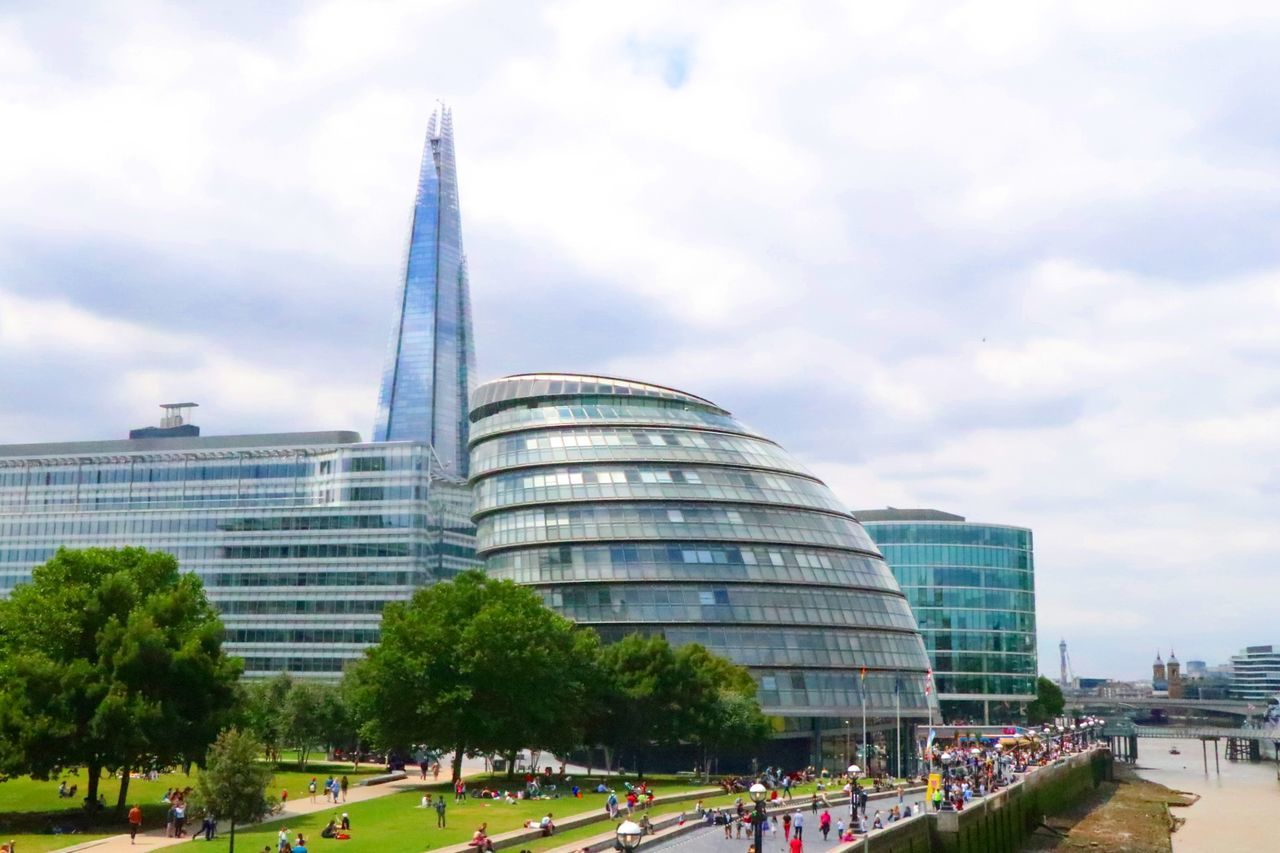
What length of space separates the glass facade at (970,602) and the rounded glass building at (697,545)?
70.8m

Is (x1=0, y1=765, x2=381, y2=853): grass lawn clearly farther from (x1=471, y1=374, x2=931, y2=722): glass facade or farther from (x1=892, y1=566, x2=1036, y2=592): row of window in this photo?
(x1=892, y1=566, x2=1036, y2=592): row of window

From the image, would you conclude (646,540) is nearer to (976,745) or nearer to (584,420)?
(584,420)

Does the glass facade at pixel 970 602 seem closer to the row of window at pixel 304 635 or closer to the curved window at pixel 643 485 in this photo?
the curved window at pixel 643 485

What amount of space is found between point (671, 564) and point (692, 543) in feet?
7.98

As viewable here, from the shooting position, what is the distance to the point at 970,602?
18850 centimetres

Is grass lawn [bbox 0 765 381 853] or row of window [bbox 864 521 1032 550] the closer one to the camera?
grass lawn [bbox 0 765 381 853]

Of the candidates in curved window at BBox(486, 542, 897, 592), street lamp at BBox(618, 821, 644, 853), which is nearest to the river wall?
street lamp at BBox(618, 821, 644, 853)

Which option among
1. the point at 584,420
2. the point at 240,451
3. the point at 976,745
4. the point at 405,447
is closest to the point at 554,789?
the point at 584,420

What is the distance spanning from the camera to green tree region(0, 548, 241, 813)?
2373 inches

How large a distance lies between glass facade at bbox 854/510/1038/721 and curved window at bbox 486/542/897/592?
8032 cm

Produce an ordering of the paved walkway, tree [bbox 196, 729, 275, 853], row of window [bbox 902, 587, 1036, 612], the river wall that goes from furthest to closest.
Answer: row of window [bbox 902, 587, 1036, 612]
the river wall
the paved walkway
tree [bbox 196, 729, 275, 853]

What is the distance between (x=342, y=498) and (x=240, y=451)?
15.2 metres

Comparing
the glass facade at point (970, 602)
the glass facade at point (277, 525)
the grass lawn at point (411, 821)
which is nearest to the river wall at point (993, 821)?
the grass lawn at point (411, 821)

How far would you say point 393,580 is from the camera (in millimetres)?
140875
